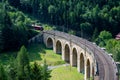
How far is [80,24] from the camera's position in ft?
489

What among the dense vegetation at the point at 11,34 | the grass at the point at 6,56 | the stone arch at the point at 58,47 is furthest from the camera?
the stone arch at the point at 58,47

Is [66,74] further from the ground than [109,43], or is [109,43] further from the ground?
[109,43]

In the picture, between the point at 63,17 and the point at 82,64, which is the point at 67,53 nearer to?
the point at 82,64

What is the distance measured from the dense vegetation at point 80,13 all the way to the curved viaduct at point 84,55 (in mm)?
17101

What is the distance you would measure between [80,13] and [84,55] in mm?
50306

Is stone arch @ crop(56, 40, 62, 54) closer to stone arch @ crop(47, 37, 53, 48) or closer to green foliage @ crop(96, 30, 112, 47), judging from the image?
stone arch @ crop(47, 37, 53, 48)

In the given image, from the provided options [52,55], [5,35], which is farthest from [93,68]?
[5,35]

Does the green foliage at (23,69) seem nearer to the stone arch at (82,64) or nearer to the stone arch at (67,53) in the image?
the stone arch at (82,64)

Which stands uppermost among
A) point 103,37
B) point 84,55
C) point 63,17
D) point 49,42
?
point 63,17

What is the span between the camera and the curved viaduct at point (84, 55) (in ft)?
289

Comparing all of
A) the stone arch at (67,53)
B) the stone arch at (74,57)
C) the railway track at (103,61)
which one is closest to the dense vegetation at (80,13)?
the stone arch at (67,53)

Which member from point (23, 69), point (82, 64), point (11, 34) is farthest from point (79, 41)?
point (23, 69)

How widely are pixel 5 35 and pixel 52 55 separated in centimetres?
1715

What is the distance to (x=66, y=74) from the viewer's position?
107 metres
